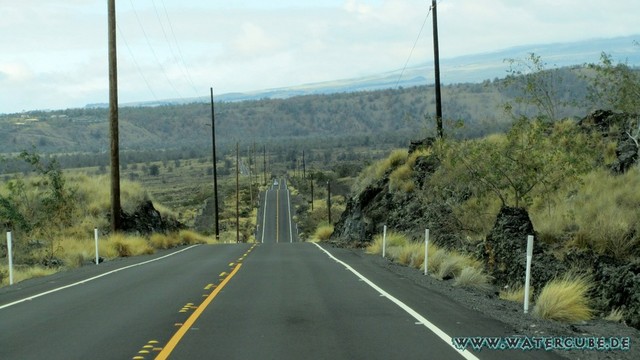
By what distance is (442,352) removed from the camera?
8.42 m

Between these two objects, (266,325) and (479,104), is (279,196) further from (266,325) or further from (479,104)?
(266,325)

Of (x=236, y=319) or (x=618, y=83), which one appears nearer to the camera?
(x=236, y=319)

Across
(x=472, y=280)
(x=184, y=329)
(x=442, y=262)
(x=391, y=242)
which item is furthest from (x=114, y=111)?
(x=184, y=329)

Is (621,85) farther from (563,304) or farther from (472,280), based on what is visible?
(563,304)

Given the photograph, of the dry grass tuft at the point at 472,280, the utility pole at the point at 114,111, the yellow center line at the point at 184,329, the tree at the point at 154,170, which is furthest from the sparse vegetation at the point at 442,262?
the tree at the point at 154,170

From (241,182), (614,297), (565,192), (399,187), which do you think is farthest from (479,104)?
(614,297)

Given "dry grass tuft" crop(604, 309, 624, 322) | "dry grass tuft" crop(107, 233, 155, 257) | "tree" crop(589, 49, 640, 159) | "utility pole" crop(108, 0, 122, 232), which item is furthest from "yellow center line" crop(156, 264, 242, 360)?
"tree" crop(589, 49, 640, 159)

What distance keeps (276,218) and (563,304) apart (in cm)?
8076

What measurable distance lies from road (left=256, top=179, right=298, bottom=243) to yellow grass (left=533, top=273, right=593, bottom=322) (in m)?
57.7

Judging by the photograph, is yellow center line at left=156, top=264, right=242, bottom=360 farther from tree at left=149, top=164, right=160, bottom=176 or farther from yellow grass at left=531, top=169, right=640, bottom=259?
tree at left=149, top=164, right=160, bottom=176

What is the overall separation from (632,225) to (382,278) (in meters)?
6.30

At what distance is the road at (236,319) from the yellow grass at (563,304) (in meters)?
1.04

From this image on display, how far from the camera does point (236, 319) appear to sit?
1093 cm

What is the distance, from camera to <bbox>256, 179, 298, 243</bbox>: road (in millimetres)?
75156
